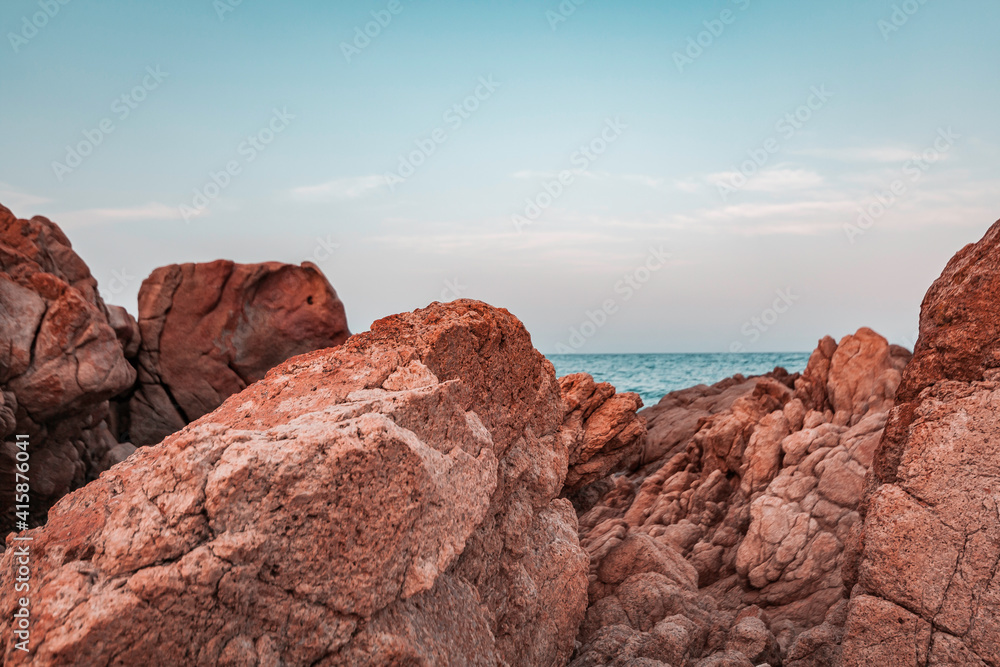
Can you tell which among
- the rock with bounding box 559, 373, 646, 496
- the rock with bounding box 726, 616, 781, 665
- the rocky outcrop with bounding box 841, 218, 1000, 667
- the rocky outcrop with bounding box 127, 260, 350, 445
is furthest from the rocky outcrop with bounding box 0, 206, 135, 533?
the rocky outcrop with bounding box 841, 218, 1000, 667

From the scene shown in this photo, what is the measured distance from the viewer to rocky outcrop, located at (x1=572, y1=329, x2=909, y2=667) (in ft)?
22.2

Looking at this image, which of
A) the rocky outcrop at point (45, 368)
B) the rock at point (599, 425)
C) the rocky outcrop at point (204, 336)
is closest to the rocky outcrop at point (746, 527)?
the rock at point (599, 425)

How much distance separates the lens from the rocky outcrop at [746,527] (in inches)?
266

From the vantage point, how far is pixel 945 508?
5.29 m

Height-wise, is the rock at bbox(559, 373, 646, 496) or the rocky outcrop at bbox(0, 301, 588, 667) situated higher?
the rock at bbox(559, 373, 646, 496)

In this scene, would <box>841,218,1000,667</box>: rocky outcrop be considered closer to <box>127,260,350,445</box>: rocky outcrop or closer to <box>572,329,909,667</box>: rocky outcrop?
<box>572,329,909,667</box>: rocky outcrop

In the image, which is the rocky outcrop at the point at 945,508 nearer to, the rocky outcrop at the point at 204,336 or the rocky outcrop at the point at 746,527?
the rocky outcrop at the point at 746,527

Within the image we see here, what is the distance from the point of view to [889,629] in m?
5.41

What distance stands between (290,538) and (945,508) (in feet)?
16.2

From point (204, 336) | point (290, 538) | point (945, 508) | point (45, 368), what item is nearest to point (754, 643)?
point (945, 508)

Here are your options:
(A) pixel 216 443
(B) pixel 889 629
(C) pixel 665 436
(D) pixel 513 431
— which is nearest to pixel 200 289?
(C) pixel 665 436

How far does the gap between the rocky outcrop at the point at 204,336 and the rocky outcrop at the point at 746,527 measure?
9.57 metres

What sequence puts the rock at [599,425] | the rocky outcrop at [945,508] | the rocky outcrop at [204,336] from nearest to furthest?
the rocky outcrop at [945,508]
the rock at [599,425]
the rocky outcrop at [204,336]

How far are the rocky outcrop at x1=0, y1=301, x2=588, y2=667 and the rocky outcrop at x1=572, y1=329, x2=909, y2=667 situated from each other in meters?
2.82
